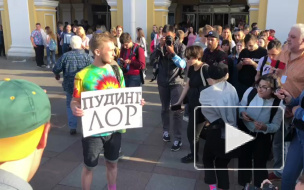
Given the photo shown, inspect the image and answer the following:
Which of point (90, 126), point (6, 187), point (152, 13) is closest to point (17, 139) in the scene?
point (6, 187)

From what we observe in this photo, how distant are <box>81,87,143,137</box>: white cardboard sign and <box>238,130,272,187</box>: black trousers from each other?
125 centimetres

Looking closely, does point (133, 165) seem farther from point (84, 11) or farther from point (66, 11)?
point (66, 11)

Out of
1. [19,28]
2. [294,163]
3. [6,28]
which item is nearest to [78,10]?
[6,28]

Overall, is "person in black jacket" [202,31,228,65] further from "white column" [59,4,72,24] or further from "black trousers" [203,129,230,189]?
"white column" [59,4,72,24]

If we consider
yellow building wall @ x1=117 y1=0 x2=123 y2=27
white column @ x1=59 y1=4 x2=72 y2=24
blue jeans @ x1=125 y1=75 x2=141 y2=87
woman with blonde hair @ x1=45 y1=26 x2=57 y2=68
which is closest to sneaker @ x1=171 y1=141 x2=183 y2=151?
blue jeans @ x1=125 y1=75 x2=141 y2=87

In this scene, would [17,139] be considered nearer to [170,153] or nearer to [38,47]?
[170,153]

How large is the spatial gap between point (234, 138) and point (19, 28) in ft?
46.1

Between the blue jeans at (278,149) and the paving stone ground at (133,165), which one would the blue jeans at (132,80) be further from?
the blue jeans at (278,149)

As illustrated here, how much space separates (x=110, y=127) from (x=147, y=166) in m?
1.53

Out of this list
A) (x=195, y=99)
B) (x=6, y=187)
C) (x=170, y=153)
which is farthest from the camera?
(x=170, y=153)

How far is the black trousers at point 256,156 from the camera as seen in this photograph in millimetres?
3051

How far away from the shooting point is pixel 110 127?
265 cm

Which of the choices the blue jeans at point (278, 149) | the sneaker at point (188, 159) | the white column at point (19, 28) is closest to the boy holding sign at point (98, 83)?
the sneaker at point (188, 159)

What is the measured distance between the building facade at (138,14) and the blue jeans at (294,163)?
9.50m
